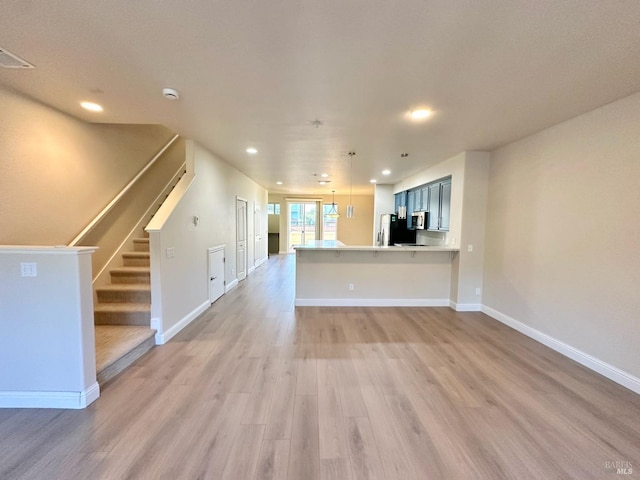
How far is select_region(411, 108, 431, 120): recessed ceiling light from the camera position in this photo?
8.96ft

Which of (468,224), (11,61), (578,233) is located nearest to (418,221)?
(468,224)

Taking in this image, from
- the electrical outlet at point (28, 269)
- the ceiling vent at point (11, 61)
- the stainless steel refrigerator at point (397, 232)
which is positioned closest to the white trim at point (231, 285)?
the electrical outlet at point (28, 269)

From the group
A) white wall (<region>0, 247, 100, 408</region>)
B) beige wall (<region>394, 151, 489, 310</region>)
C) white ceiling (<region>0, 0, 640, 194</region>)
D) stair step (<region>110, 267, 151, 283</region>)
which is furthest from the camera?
beige wall (<region>394, 151, 489, 310</region>)

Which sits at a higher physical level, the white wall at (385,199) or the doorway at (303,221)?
the white wall at (385,199)

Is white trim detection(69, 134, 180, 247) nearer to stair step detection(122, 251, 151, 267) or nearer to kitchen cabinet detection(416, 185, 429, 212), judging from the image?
stair step detection(122, 251, 151, 267)

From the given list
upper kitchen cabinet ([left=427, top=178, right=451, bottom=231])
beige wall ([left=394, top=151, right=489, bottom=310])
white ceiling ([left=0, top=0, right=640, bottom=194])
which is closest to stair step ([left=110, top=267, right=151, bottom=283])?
white ceiling ([left=0, top=0, right=640, bottom=194])

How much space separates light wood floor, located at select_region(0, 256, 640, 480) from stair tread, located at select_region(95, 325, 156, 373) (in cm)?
21

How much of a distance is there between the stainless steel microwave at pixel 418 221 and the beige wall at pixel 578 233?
1.95 m

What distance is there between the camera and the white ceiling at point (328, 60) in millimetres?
1495

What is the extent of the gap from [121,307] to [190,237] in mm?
1158

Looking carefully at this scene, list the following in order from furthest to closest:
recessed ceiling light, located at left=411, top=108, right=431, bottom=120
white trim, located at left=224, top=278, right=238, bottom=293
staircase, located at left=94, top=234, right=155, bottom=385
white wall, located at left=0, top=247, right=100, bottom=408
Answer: white trim, located at left=224, top=278, right=238, bottom=293 < recessed ceiling light, located at left=411, top=108, right=431, bottom=120 < staircase, located at left=94, top=234, right=155, bottom=385 < white wall, located at left=0, top=247, right=100, bottom=408

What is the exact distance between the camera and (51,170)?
2820 millimetres

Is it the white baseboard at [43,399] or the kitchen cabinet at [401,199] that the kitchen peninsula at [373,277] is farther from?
the white baseboard at [43,399]

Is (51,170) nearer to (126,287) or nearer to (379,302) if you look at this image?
(126,287)
